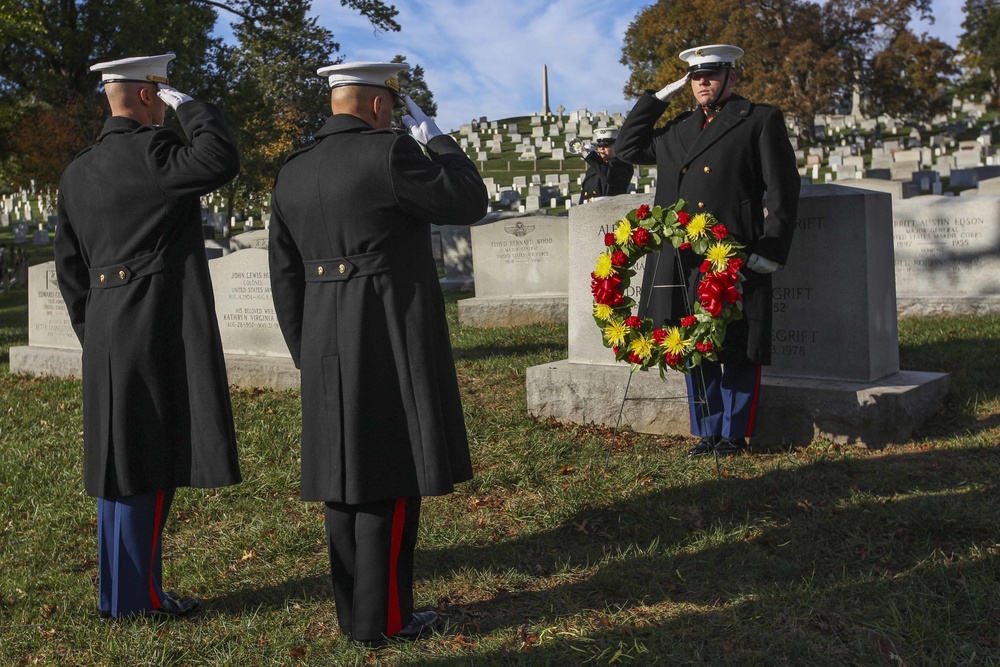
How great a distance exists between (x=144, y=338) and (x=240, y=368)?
5186 millimetres

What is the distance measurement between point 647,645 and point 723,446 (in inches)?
91.5

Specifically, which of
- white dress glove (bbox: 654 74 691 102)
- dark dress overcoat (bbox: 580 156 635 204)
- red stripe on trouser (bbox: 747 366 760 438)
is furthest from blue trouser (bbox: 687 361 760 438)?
dark dress overcoat (bbox: 580 156 635 204)

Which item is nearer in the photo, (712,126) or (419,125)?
(419,125)

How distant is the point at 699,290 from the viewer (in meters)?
5.36

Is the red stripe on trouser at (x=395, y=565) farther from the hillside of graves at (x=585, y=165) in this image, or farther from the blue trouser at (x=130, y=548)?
the hillside of graves at (x=585, y=165)

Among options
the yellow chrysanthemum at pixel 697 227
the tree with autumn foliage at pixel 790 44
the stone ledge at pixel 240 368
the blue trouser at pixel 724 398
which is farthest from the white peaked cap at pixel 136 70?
the tree with autumn foliage at pixel 790 44

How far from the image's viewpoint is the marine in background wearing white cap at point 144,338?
4016mm

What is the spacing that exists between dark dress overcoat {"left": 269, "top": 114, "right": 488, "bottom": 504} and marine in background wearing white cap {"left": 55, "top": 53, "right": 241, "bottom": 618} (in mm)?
577

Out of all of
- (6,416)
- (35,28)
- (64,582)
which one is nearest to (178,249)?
(64,582)

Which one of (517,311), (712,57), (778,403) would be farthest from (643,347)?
(517,311)

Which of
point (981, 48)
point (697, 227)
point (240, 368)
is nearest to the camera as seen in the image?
point (697, 227)

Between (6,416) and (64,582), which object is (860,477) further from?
(6,416)

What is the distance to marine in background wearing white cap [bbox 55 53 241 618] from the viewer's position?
4.02m

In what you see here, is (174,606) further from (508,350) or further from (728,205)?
(508,350)
